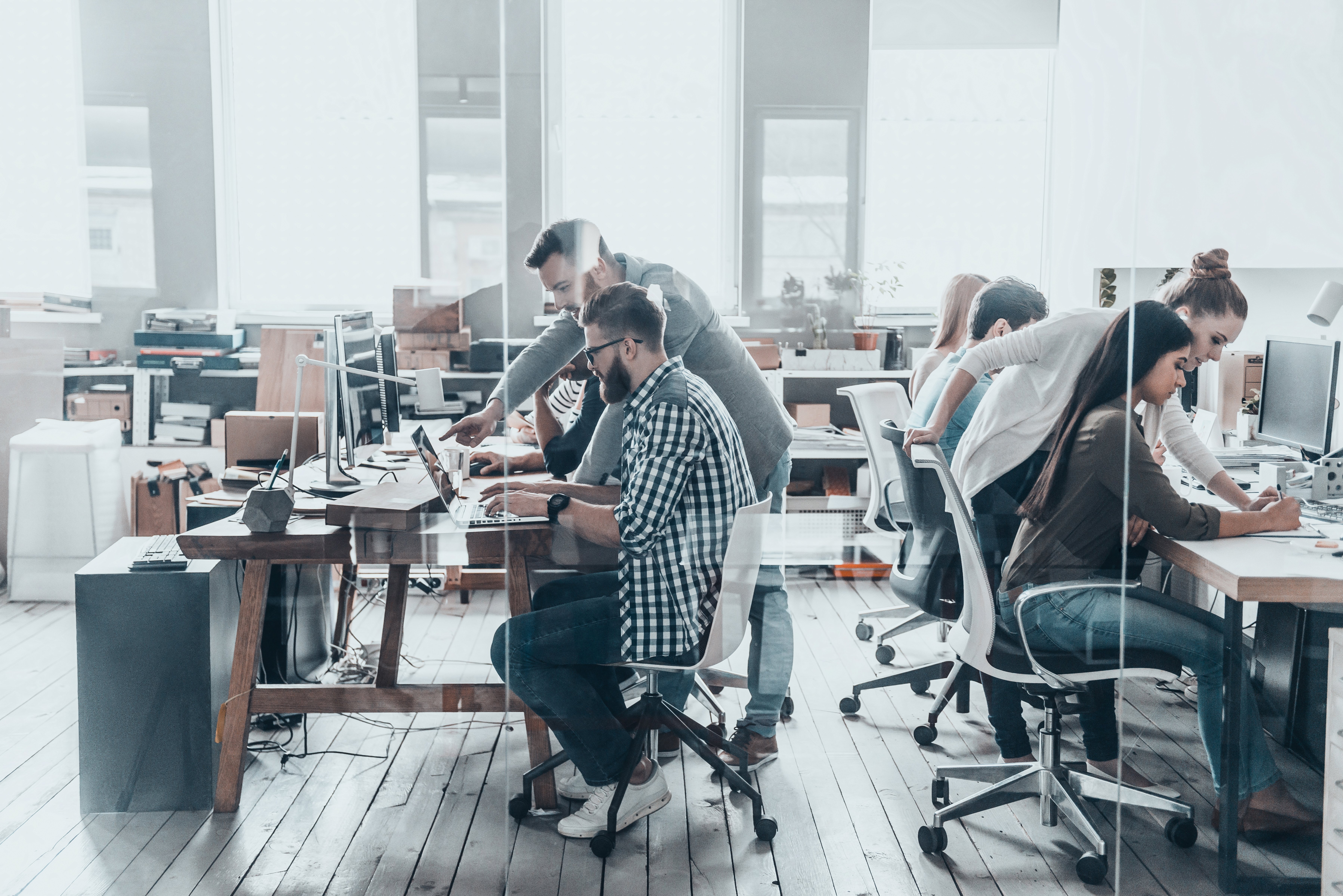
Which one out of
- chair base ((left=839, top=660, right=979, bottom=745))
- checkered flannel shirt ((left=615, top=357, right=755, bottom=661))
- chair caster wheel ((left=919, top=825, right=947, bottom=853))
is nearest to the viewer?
checkered flannel shirt ((left=615, top=357, right=755, bottom=661))

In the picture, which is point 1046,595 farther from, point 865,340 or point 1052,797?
point 865,340

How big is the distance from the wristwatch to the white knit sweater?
86cm

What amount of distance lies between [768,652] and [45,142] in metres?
2.09

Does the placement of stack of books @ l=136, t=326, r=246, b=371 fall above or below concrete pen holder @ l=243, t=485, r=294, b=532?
above

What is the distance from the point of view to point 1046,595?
2.30 meters

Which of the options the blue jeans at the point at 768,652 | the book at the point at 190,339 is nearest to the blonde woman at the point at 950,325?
the blue jeans at the point at 768,652

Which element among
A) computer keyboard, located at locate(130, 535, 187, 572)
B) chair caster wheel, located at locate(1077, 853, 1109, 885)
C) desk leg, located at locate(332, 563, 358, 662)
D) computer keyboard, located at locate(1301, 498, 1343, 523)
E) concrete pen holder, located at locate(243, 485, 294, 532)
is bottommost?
chair caster wheel, located at locate(1077, 853, 1109, 885)

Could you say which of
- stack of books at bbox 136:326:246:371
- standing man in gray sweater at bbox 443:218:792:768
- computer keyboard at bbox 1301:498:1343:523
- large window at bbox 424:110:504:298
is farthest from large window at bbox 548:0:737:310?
computer keyboard at bbox 1301:498:1343:523

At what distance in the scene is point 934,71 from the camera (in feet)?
7.39

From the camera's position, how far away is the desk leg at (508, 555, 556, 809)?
232cm

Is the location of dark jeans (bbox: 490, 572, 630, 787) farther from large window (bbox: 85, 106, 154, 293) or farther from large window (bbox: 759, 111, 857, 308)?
large window (bbox: 85, 106, 154, 293)

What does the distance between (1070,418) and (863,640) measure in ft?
2.26

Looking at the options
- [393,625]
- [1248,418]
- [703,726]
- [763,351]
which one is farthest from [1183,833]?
[393,625]

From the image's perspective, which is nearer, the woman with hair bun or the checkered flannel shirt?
the checkered flannel shirt
